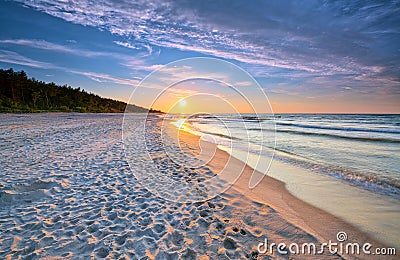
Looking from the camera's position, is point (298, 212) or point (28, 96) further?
point (28, 96)

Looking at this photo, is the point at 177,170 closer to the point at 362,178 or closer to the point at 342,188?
the point at 342,188

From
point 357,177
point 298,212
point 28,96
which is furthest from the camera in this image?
point 28,96

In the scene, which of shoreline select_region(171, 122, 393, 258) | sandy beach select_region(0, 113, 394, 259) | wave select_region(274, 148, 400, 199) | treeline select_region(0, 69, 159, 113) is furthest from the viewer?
treeline select_region(0, 69, 159, 113)

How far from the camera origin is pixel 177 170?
296 inches

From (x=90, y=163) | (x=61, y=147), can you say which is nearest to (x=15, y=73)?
(x=61, y=147)

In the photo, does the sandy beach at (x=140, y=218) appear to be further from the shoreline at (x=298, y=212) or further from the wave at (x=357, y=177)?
the wave at (x=357, y=177)

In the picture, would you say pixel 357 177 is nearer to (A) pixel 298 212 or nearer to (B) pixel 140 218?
(A) pixel 298 212

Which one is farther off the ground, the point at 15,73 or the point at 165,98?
the point at 15,73

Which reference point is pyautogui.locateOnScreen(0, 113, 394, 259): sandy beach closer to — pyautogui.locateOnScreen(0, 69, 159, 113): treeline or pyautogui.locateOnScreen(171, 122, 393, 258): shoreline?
pyautogui.locateOnScreen(171, 122, 393, 258): shoreline

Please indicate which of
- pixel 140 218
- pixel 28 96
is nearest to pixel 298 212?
pixel 140 218

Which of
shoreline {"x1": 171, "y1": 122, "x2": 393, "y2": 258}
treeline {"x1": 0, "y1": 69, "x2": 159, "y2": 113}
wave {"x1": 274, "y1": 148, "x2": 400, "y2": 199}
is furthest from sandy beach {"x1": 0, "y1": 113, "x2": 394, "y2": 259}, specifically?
treeline {"x1": 0, "y1": 69, "x2": 159, "y2": 113}

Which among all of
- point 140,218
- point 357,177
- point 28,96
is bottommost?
point 140,218

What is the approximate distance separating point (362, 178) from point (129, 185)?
315 inches

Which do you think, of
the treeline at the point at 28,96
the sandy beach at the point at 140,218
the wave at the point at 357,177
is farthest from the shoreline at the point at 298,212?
the treeline at the point at 28,96
